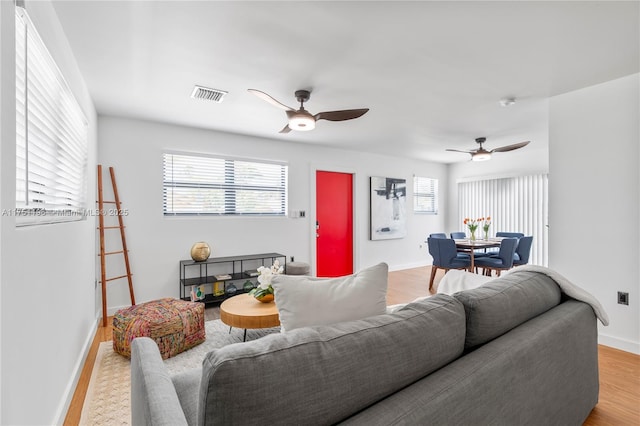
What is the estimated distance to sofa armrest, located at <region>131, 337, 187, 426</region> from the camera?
2.75 feet

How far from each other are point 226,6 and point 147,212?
294cm

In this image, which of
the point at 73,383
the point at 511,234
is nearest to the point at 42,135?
the point at 73,383

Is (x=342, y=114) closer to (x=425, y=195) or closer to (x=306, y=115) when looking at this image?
(x=306, y=115)

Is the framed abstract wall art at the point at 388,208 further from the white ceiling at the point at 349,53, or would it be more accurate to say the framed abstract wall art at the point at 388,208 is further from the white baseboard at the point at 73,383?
the white baseboard at the point at 73,383

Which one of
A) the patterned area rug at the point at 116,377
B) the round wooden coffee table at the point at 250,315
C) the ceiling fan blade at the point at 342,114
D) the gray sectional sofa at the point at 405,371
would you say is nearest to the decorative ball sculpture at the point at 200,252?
the patterned area rug at the point at 116,377

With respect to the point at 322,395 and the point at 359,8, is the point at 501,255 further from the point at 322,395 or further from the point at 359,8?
the point at 322,395

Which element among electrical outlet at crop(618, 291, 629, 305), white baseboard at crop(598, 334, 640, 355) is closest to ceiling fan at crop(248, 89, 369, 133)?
electrical outlet at crop(618, 291, 629, 305)

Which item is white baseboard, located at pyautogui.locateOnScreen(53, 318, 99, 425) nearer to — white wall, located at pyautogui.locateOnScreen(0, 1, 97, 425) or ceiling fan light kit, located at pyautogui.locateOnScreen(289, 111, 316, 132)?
white wall, located at pyautogui.locateOnScreen(0, 1, 97, 425)

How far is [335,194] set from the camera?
5.70 meters

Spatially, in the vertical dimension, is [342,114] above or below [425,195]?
above

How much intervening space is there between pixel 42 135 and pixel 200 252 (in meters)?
2.49

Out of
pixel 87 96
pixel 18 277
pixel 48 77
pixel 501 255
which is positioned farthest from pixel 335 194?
pixel 18 277

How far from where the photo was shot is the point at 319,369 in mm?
774

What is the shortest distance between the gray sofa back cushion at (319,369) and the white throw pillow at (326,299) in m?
0.21
